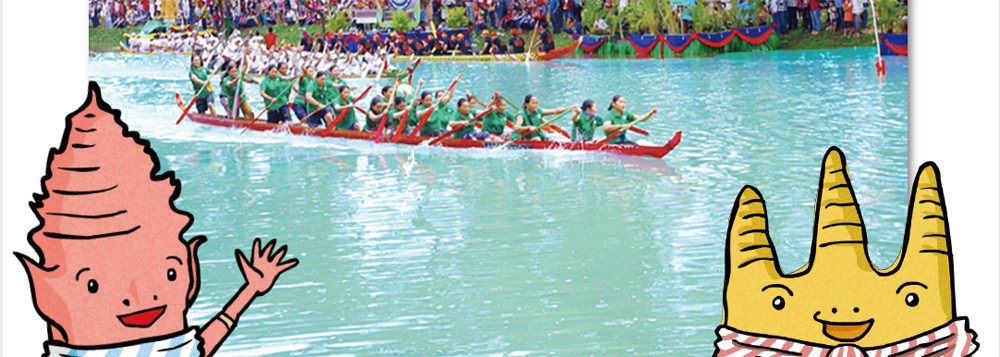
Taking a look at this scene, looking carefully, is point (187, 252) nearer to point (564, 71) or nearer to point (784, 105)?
point (784, 105)

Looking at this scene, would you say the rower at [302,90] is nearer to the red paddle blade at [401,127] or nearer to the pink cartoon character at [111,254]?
the red paddle blade at [401,127]

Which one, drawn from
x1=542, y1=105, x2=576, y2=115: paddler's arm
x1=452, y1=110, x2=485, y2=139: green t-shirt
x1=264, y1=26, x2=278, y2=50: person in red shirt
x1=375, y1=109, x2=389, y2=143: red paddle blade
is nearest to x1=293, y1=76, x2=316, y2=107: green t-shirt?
x1=264, y1=26, x2=278, y2=50: person in red shirt

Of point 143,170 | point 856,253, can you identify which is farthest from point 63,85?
point 856,253

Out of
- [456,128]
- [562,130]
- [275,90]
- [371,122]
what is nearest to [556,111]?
[562,130]

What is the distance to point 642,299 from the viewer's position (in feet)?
14.3

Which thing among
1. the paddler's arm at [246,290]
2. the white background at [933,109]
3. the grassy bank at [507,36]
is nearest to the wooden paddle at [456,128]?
the grassy bank at [507,36]

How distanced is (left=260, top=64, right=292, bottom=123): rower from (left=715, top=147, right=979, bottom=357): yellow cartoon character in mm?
4860

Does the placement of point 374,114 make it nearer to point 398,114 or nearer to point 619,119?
point 398,114

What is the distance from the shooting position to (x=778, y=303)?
3170 mm

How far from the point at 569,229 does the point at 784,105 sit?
6.26 ft

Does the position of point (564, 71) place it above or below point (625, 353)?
above

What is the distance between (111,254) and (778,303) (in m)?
1.86

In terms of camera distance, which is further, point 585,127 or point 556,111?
point 556,111

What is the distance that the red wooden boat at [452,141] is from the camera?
6434mm
